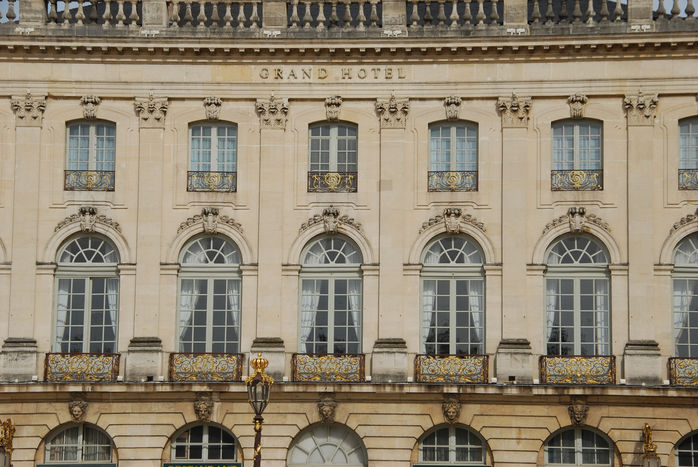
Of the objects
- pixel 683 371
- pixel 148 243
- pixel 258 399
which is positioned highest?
pixel 148 243

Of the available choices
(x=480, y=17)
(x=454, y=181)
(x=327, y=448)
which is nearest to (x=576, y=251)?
A: (x=454, y=181)

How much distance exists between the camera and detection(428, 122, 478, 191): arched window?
3388 cm

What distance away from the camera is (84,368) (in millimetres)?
33188

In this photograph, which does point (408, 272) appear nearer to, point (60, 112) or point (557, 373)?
point (557, 373)

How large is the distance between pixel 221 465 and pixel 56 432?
141 inches

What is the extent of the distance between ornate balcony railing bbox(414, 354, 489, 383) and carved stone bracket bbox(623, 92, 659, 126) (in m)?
6.04

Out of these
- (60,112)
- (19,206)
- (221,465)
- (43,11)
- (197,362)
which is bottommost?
(221,465)

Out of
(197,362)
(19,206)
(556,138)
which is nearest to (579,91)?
(556,138)

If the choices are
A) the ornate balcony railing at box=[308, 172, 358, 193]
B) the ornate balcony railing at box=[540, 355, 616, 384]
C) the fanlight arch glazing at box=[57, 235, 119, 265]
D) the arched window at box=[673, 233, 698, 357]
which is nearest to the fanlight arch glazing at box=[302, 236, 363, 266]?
the ornate balcony railing at box=[308, 172, 358, 193]

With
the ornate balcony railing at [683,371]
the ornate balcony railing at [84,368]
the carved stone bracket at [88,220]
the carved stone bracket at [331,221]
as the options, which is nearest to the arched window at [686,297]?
the ornate balcony railing at [683,371]

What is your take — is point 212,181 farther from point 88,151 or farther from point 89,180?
point 88,151

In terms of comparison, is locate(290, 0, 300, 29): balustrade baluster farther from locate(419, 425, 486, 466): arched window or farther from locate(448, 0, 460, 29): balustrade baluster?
locate(419, 425, 486, 466): arched window

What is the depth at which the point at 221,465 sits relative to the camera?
1298 inches

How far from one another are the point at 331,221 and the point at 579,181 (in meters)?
5.41
